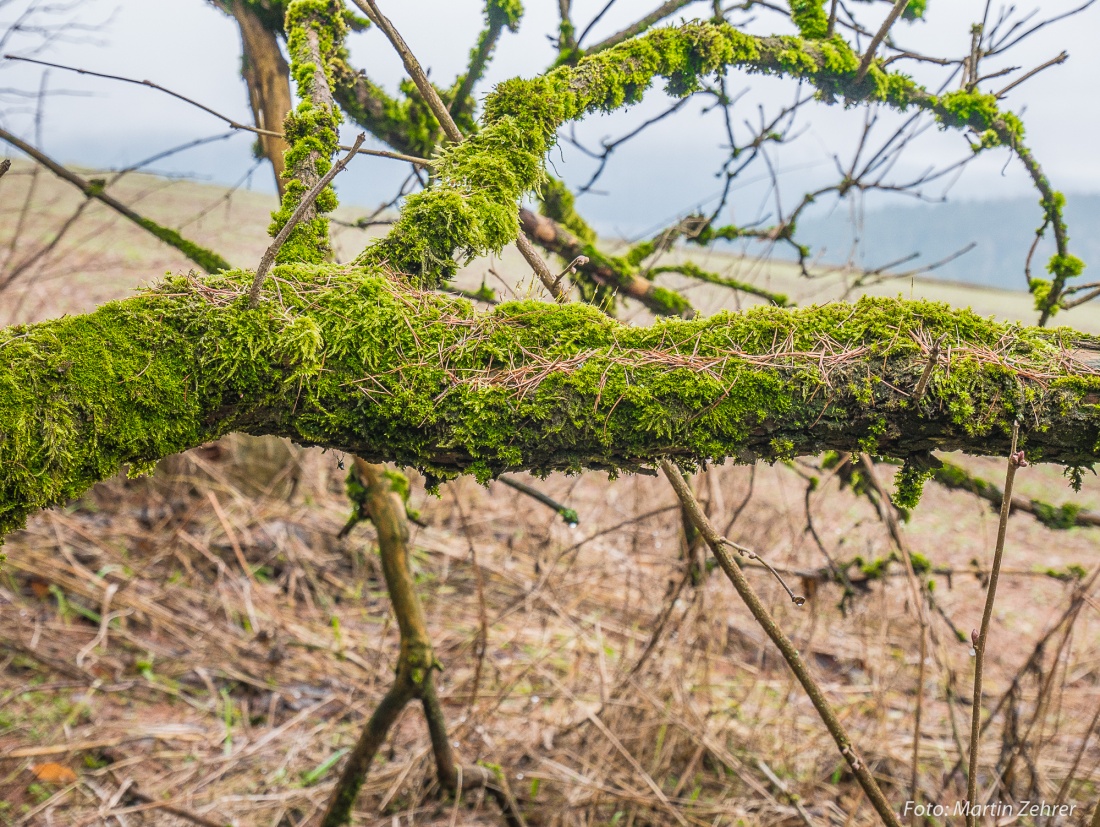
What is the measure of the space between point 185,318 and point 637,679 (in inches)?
A: 111

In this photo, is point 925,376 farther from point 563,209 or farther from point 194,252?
point 194,252

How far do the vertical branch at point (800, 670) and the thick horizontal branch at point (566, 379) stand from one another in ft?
0.96

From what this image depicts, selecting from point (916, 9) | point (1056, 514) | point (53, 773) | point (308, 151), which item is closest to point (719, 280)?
point (916, 9)

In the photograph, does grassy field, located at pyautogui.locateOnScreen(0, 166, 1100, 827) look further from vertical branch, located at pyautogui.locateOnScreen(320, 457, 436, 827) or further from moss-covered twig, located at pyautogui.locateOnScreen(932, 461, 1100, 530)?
vertical branch, located at pyautogui.locateOnScreen(320, 457, 436, 827)

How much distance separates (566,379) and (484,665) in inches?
141

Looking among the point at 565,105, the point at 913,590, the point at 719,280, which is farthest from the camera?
the point at 719,280

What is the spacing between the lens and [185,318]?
137 cm

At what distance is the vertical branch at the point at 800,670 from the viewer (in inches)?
69.2

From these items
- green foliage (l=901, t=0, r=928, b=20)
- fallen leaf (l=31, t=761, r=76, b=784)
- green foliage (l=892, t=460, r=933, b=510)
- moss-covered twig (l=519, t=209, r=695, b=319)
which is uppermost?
A: green foliage (l=901, t=0, r=928, b=20)

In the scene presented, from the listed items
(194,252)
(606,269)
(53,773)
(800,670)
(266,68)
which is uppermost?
(266,68)

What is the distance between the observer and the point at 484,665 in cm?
456

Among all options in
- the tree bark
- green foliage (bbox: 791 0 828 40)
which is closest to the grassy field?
the tree bark

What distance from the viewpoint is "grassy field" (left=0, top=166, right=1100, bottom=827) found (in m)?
3.35

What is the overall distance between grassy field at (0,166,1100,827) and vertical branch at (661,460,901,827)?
75 cm
